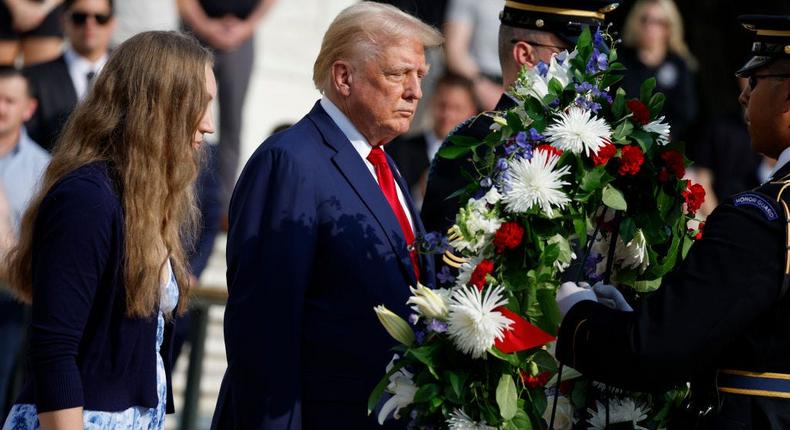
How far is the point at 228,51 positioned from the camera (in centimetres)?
898

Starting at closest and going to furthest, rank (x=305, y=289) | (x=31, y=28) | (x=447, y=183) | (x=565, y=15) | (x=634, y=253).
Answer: (x=634, y=253), (x=305, y=289), (x=447, y=183), (x=565, y=15), (x=31, y=28)

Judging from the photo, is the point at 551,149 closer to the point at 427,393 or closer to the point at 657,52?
the point at 427,393

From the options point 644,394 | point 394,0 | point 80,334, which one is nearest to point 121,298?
point 80,334

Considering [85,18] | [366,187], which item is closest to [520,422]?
[366,187]

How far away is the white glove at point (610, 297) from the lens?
142 inches

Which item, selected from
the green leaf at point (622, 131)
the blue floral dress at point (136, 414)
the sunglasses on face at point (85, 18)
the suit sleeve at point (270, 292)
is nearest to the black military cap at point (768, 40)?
the green leaf at point (622, 131)

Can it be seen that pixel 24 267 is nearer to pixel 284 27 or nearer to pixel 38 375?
pixel 38 375

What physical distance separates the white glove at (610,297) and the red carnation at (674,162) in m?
0.34

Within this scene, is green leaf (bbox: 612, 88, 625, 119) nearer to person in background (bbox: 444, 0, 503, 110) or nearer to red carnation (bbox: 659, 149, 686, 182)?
red carnation (bbox: 659, 149, 686, 182)

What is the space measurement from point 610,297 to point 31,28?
580cm

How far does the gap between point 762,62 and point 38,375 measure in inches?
83.7

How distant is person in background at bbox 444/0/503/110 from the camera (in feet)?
31.9

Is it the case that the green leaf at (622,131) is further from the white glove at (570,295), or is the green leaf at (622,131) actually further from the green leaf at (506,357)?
the green leaf at (506,357)

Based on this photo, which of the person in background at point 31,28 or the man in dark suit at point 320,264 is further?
the person in background at point 31,28
